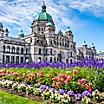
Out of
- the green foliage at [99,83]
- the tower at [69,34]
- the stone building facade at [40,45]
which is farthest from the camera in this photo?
the tower at [69,34]

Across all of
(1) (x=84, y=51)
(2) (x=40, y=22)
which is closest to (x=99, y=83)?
(2) (x=40, y=22)

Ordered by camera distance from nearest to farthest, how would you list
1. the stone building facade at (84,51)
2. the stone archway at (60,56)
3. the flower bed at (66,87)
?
the flower bed at (66,87)
the stone archway at (60,56)
the stone building facade at (84,51)

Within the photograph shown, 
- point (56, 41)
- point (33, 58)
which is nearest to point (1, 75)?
point (33, 58)

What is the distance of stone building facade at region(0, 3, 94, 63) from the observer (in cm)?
6731

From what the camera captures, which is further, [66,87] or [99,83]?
[66,87]

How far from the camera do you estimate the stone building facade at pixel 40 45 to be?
221 ft

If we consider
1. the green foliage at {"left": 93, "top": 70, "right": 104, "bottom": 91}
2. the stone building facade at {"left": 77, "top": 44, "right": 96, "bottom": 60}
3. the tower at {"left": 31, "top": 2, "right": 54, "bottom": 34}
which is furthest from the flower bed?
the stone building facade at {"left": 77, "top": 44, "right": 96, "bottom": 60}

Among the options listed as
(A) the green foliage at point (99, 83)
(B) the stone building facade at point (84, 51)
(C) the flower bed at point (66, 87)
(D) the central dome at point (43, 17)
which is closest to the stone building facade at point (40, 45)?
(D) the central dome at point (43, 17)

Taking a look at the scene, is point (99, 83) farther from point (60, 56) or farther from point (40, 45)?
point (60, 56)

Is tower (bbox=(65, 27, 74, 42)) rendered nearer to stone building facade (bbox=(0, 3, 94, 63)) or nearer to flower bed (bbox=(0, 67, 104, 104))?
stone building facade (bbox=(0, 3, 94, 63))

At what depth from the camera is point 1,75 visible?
2008 centimetres

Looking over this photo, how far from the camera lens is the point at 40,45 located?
71812 millimetres

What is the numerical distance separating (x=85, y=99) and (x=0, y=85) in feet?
26.0

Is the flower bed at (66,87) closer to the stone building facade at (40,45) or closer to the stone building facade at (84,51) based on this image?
the stone building facade at (40,45)
